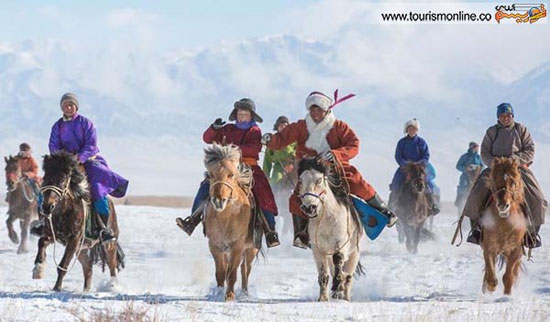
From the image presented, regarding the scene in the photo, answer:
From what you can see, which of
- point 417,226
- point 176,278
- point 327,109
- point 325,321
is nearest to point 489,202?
point 327,109

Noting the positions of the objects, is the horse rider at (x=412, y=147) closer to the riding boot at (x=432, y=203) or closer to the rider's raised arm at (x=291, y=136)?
the riding boot at (x=432, y=203)

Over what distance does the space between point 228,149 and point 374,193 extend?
80.1 inches

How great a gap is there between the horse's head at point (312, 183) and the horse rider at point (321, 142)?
77cm

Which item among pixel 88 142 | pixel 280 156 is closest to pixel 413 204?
pixel 280 156

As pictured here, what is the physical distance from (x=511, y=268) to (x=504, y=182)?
45.2 inches

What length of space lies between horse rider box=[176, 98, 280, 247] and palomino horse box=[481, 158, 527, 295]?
2607 millimetres

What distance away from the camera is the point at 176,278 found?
1596cm

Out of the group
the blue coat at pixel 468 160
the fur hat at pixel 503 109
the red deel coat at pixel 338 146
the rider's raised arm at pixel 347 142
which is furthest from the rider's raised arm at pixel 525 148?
the blue coat at pixel 468 160

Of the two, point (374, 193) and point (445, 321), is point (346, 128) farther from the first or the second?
point (445, 321)

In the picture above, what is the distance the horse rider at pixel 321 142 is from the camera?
11719 mm

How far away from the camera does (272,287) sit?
15.1m

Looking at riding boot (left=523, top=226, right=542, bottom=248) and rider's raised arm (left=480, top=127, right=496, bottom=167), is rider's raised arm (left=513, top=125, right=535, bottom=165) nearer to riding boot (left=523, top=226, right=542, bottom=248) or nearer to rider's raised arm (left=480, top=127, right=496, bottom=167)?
rider's raised arm (left=480, top=127, right=496, bottom=167)

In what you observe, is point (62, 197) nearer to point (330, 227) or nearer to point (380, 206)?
point (330, 227)

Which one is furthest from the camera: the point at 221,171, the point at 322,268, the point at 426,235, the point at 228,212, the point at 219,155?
the point at 426,235
